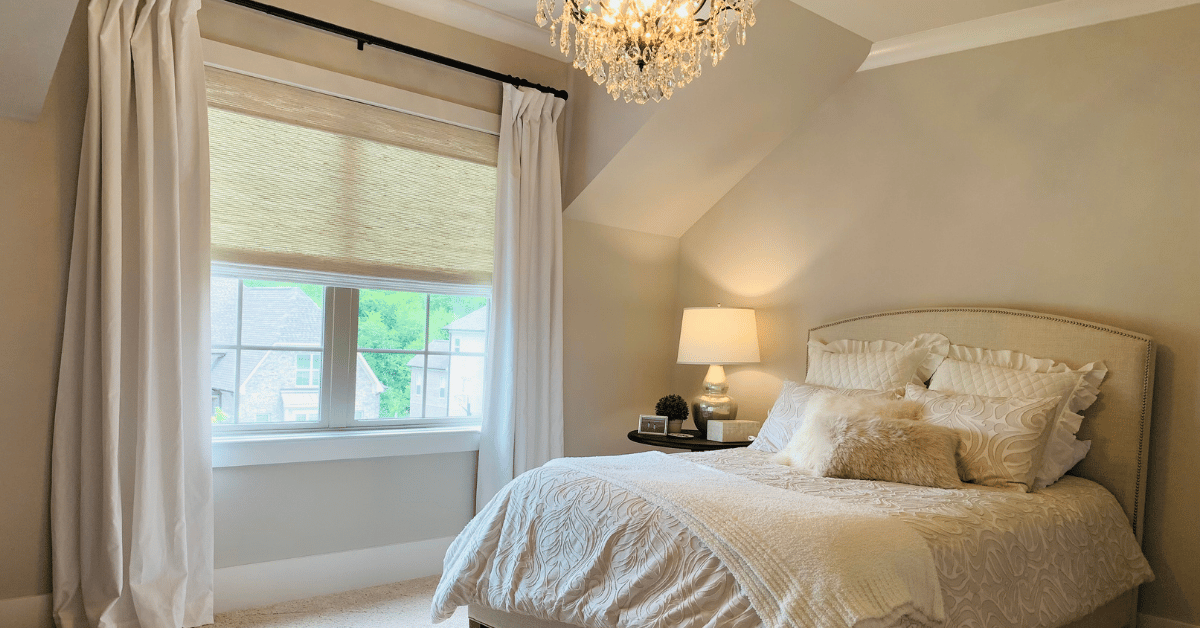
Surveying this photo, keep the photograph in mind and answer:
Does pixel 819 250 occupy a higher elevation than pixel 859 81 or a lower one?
lower

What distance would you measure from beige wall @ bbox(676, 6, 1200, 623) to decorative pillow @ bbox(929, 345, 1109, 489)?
25 centimetres

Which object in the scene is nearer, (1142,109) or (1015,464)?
(1015,464)

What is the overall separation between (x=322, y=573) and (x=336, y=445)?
546 mm

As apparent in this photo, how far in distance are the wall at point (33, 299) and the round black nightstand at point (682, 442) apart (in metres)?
2.47

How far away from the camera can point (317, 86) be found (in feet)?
10.7

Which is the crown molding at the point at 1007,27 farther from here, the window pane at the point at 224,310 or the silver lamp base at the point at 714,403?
the window pane at the point at 224,310

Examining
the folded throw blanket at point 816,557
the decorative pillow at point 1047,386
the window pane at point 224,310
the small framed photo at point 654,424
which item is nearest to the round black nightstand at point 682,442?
the small framed photo at point 654,424

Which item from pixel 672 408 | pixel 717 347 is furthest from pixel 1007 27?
pixel 672 408

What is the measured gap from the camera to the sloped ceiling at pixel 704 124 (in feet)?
11.9

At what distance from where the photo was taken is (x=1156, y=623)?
9.46ft

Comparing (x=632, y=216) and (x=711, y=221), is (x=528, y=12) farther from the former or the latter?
(x=711, y=221)

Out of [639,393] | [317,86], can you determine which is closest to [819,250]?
[639,393]

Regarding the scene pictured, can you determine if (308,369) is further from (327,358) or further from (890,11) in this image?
(890,11)

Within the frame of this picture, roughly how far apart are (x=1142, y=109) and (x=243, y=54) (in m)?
3.52
